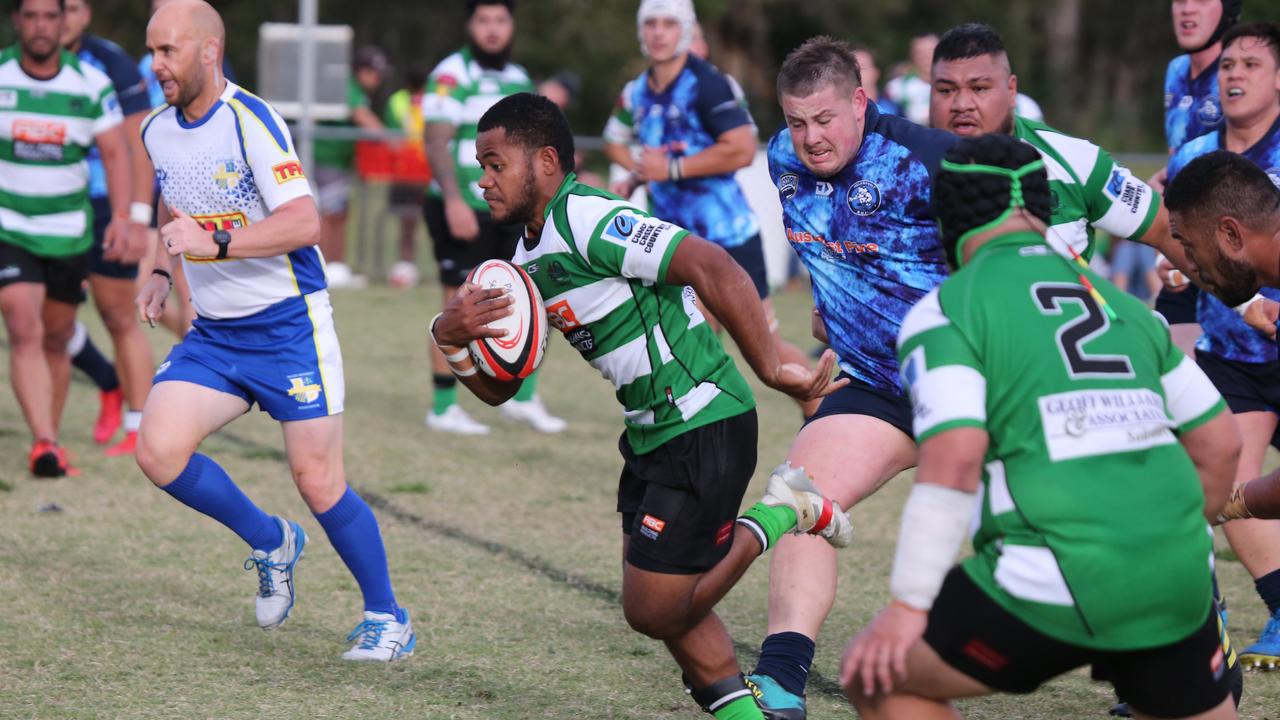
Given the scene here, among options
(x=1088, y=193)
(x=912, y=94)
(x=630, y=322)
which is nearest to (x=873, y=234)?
(x=1088, y=193)

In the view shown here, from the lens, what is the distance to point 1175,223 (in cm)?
390

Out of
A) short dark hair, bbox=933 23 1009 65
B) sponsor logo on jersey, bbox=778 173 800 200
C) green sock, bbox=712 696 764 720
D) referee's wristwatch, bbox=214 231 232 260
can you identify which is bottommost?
green sock, bbox=712 696 764 720

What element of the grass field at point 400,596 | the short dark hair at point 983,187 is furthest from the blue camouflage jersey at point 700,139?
the short dark hair at point 983,187

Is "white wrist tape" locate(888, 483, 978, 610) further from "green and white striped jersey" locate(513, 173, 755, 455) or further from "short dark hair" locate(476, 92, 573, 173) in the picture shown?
"short dark hair" locate(476, 92, 573, 173)

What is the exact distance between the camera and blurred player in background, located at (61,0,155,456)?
818 cm

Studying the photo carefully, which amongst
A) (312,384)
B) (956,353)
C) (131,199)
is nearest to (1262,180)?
(956,353)

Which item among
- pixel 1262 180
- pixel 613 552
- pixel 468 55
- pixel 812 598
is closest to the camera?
pixel 1262 180

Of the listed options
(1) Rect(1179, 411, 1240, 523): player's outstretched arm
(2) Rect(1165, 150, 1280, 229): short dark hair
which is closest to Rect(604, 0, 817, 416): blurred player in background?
(2) Rect(1165, 150, 1280, 229): short dark hair

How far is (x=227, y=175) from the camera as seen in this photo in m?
5.34

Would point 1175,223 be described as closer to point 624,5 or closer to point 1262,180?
point 1262,180

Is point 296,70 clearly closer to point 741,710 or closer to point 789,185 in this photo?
point 789,185

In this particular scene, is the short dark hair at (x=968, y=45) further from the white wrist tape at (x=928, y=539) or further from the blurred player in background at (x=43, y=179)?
the blurred player in background at (x=43, y=179)

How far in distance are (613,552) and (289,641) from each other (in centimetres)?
185

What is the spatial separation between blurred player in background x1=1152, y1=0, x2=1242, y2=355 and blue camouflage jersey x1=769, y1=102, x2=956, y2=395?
1719 mm
